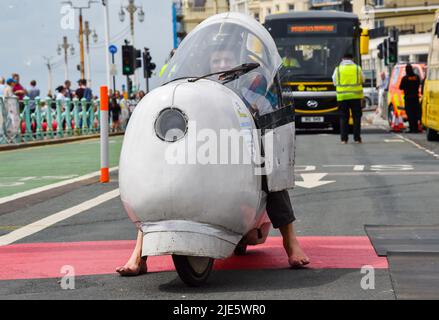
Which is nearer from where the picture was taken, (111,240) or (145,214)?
(145,214)

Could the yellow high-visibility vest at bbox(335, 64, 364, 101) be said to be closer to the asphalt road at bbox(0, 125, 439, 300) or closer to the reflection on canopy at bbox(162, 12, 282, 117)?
the asphalt road at bbox(0, 125, 439, 300)

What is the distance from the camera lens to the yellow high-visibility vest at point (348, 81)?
24.3 metres

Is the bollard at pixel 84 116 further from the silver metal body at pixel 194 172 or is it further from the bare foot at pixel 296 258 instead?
the silver metal body at pixel 194 172

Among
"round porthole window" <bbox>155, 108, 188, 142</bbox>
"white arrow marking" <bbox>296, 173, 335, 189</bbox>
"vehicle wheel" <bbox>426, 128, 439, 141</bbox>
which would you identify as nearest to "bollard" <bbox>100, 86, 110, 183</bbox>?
"white arrow marking" <bbox>296, 173, 335, 189</bbox>

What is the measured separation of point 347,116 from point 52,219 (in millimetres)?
14390

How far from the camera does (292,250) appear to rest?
739 centimetres

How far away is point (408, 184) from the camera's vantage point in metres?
13.7

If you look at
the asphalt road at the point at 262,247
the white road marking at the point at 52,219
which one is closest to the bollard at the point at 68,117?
the asphalt road at the point at 262,247

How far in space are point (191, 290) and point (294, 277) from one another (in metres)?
0.78

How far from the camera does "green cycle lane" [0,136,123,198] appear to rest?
51.9 feet

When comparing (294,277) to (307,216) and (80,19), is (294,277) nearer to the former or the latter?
(307,216)

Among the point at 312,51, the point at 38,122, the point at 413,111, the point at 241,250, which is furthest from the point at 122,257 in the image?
the point at 38,122

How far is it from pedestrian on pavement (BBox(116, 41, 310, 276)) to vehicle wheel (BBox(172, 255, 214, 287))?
464 mm
